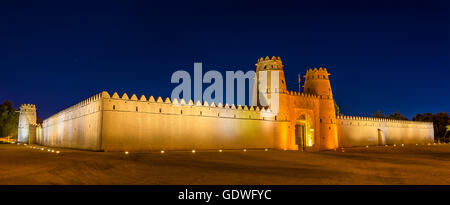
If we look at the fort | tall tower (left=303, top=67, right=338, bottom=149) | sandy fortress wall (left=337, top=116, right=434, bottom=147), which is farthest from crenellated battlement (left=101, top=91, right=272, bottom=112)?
sandy fortress wall (left=337, top=116, right=434, bottom=147)

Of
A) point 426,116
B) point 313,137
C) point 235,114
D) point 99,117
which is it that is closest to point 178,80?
→ point 235,114

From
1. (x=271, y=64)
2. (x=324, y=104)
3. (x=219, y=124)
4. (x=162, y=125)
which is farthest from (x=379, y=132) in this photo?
(x=162, y=125)

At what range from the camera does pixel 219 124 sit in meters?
22.1

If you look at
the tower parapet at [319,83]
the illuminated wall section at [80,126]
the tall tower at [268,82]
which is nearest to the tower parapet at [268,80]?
the tall tower at [268,82]

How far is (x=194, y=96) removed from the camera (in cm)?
2239

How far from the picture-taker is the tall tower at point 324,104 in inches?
1183

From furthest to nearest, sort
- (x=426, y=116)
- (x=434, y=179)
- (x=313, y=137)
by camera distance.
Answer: (x=426, y=116)
(x=313, y=137)
(x=434, y=179)

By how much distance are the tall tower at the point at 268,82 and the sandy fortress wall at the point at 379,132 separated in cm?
1001

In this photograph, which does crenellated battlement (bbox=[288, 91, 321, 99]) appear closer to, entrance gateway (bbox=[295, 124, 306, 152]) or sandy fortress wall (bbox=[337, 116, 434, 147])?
entrance gateway (bbox=[295, 124, 306, 152])

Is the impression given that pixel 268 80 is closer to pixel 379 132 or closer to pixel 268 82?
pixel 268 82

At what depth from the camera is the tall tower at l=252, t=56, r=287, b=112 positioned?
2638 centimetres
